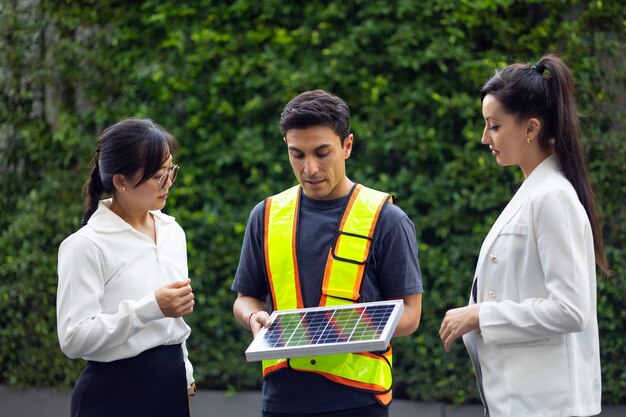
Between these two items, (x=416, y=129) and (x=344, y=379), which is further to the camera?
(x=416, y=129)

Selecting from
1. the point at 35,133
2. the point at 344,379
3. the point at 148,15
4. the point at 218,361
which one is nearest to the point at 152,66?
the point at 148,15

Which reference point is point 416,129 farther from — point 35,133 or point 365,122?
point 35,133

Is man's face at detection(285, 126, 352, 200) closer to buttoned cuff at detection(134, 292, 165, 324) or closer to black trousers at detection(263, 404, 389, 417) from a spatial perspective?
buttoned cuff at detection(134, 292, 165, 324)

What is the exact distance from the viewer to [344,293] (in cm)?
323

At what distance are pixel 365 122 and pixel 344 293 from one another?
2.69 m

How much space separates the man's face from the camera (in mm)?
3287

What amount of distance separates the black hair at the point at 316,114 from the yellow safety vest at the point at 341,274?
0.82ft

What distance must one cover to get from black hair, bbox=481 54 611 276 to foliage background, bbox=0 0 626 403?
2357 mm

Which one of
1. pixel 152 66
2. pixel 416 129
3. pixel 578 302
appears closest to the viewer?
pixel 578 302

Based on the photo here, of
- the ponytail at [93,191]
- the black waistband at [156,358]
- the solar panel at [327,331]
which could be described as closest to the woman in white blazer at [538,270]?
the solar panel at [327,331]

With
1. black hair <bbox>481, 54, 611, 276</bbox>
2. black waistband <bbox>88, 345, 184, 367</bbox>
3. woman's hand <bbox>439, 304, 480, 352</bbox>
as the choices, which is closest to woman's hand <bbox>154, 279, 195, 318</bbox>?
black waistband <bbox>88, 345, 184, 367</bbox>

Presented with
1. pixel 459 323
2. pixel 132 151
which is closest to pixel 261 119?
pixel 132 151

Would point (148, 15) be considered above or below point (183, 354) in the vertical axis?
above

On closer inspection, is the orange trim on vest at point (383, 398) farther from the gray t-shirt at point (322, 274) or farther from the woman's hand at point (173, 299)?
the woman's hand at point (173, 299)
